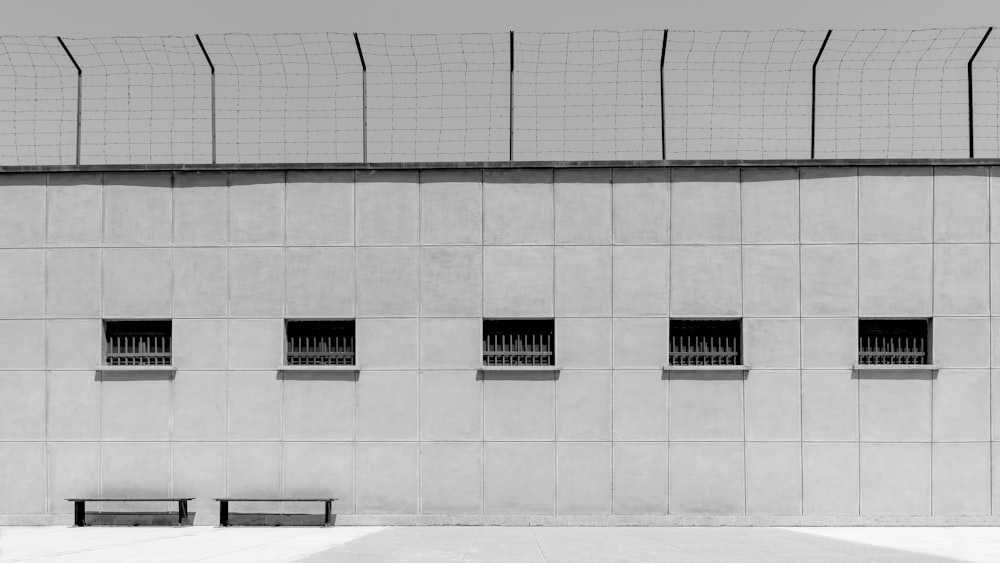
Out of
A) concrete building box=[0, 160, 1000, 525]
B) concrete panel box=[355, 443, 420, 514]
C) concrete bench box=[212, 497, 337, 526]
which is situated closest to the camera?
concrete bench box=[212, 497, 337, 526]

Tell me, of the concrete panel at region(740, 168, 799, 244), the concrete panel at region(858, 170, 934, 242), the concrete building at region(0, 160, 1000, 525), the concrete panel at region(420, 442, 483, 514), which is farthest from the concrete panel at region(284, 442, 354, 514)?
the concrete panel at region(858, 170, 934, 242)

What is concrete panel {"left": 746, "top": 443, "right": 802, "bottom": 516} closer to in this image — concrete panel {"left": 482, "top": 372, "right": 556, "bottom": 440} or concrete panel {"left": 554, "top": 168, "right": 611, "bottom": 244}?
concrete panel {"left": 482, "top": 372, "right": 556, "bottom": 440}

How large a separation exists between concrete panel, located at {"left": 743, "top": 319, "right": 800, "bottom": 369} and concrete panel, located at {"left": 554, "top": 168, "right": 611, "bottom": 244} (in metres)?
3.19

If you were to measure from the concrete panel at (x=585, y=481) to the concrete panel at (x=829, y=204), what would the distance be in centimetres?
562

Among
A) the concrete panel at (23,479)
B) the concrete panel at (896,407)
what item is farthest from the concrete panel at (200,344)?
the concrete panel at (896,407)

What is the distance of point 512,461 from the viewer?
18.0 metres

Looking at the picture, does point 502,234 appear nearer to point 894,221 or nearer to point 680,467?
point 680,467

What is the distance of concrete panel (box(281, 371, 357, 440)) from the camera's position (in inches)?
712

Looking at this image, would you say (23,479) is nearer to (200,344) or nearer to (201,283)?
(200,344)

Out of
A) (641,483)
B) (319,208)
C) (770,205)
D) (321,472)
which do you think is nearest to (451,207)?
(319,208)

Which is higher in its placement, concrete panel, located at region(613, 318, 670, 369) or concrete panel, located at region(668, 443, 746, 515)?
concrete panel, located at region(613, 318, 670, 369)

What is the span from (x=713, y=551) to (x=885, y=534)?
4280 millimetres

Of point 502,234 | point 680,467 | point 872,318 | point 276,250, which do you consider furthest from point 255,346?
point 872,318

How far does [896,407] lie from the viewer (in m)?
17.8
